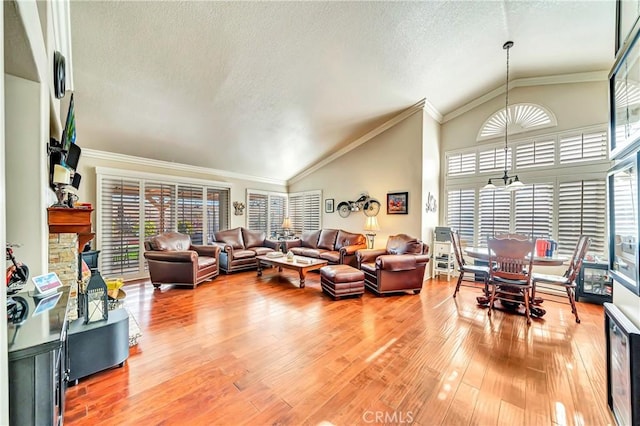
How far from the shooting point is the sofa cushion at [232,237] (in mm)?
5757

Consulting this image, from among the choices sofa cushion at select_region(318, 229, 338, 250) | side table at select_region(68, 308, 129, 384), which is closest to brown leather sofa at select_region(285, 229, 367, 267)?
sofa cushion at select_region(318, 229, 338, 250)

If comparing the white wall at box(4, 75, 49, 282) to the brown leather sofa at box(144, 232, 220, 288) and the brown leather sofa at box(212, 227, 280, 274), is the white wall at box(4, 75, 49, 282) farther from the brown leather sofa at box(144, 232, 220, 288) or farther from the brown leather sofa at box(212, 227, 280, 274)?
the brown leather sofa at box(212, 227, 280, 274)

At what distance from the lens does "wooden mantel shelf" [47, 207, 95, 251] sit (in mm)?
1764

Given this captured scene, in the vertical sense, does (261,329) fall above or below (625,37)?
below

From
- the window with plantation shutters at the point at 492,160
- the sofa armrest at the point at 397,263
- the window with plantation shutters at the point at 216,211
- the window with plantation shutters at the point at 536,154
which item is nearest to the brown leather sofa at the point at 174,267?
the window with plantation shutters at the point at 216,211

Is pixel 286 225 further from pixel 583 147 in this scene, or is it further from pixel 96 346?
pixel 583 147

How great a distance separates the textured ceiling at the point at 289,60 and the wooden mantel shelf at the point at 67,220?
1.94 metres

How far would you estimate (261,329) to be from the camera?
275cm

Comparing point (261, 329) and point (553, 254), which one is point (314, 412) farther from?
point (553, 254)

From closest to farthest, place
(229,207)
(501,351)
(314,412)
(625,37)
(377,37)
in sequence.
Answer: (625,37) < (314,412) < (501,351) < (377,37) < (229,207)

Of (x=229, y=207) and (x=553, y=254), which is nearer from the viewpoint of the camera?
(x=553, y=254)

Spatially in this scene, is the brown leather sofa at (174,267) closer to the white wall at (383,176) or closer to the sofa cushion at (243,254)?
the sofa cushion at (243,254)

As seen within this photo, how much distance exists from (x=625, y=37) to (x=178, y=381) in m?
3.77

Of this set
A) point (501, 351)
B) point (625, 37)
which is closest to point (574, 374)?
point (501, 351)
